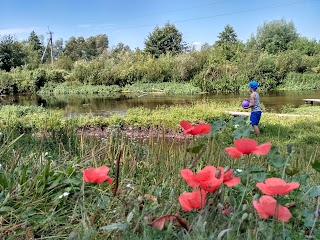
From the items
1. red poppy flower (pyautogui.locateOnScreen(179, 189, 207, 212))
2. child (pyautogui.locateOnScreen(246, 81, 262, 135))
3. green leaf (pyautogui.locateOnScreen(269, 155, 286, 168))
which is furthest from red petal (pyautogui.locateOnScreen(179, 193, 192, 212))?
child (pyautogui.locateOnScreen(246, 81, 262, 135))

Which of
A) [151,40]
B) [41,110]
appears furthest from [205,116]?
[151,40]

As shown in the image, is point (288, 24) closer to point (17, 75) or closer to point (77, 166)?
point (17, 75)

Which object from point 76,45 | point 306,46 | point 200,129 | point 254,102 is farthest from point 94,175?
point 76,45

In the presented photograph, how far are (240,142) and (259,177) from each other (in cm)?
31

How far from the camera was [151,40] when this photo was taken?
160 feet

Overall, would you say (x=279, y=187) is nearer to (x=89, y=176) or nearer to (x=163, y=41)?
(x=89, y=176)

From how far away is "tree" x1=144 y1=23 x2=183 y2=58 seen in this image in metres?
48.3

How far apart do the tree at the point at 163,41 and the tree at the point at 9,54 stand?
15952mm

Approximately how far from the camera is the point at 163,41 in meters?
48.7

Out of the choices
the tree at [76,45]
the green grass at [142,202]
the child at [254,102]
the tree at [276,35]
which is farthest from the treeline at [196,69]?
the green grass at [142,202]

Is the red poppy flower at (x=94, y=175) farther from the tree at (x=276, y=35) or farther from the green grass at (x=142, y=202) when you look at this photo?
the tree at (x=276, y=35)

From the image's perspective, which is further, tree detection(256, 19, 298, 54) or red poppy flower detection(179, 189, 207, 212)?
tree detection(256, 19, 298, 54)

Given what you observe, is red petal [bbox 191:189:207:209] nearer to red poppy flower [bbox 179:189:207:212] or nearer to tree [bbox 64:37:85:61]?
red poppy flower [bbox 179:189:207:212]

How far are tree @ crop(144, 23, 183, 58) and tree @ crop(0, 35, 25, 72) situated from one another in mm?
15952
